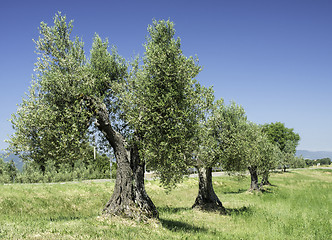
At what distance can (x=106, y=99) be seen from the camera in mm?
22766

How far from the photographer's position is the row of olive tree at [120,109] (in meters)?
17.1

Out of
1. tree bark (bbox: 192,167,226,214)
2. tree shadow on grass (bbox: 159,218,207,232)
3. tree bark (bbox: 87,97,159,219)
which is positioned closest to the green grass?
tree shadow on grass (bbox: 159,218,207,232)

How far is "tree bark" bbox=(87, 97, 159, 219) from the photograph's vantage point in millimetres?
19250

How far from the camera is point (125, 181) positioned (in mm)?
19703

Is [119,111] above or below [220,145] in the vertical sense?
above

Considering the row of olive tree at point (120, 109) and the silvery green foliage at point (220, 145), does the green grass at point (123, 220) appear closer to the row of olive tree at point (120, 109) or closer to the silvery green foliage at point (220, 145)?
the row of olive tree at point (120, 109)

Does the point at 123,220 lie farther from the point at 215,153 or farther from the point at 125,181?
the point at 215,153

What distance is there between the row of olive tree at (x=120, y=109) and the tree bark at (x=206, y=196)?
11.0 m

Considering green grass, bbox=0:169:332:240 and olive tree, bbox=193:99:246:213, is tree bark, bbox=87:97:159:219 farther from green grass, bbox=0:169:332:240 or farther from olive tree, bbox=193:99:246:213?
olive tree, bbox=193:99:246:213

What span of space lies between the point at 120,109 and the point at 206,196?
16.1 meters

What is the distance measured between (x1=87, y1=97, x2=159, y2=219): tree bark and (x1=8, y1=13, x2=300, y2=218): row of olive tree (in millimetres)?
74

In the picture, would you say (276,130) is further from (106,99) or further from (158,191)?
(106,99)

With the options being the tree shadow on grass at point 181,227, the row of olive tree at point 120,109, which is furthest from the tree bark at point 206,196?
the row of olive tree at point 120,109

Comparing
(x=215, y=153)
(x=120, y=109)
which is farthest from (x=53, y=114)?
(x=215, y=153)
